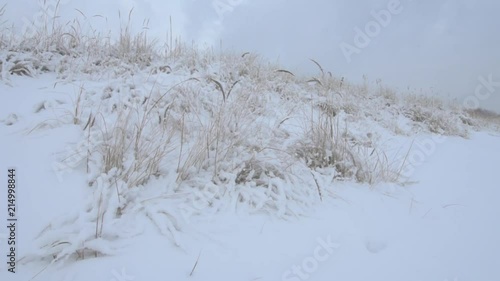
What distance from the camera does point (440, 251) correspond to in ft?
5.72

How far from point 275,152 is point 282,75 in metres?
3.39

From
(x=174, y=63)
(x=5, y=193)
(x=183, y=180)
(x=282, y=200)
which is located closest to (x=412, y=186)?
(x=282, y=200)

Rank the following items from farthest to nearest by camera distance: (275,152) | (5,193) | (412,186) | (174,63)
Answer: (174,63) → (412,186) → (275,152) → (5,193)

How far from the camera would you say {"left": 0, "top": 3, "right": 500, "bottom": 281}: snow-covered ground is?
1.35 meters

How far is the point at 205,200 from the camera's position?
175cm

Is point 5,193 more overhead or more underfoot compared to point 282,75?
more underfoot

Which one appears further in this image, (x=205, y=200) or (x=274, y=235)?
(x=205, y=200)

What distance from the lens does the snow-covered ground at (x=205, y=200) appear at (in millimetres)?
1347

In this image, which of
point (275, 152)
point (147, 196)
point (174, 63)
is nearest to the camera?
point (147, 196)

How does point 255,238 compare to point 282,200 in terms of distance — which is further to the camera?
point 282,200

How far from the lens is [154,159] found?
5.95 ft

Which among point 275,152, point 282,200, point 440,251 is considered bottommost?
point 440,251

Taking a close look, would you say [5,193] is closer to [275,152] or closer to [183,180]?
[183,180]

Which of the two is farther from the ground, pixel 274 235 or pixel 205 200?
pixel 205 200
